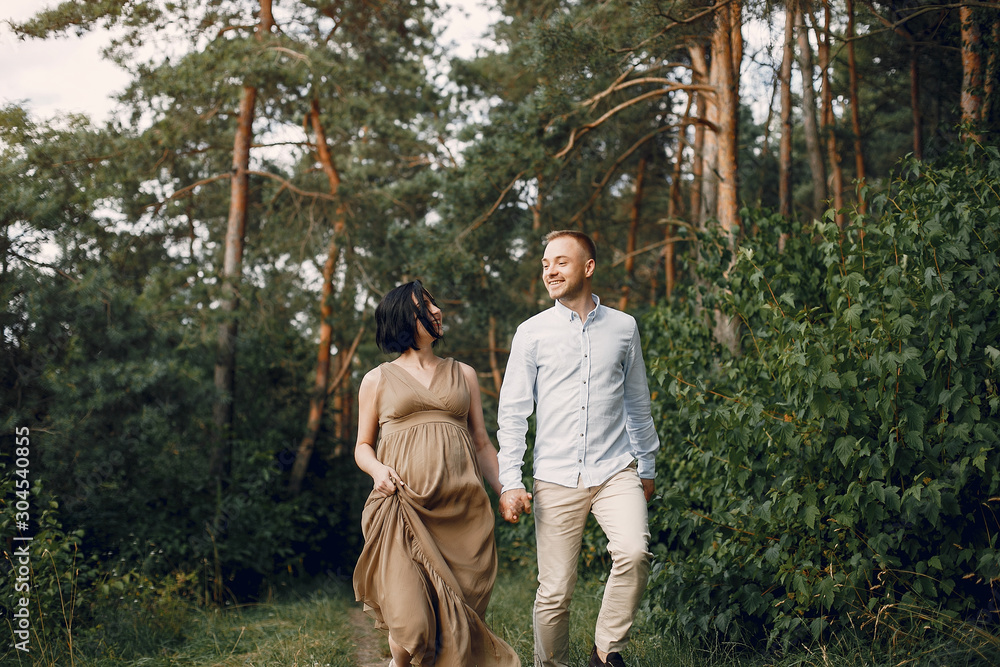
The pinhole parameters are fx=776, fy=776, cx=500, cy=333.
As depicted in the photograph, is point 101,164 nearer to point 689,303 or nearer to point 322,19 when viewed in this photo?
point 322,19

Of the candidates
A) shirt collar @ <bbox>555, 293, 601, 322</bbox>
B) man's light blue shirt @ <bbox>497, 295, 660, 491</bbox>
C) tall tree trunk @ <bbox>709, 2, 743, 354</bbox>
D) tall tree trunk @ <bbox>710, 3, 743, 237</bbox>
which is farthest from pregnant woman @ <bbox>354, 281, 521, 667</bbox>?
tall tree trunk @ <bbox>710, 3, 743, 237</bbox>

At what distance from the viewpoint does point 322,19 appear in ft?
40.9

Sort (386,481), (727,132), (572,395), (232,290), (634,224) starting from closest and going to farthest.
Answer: (386,481) < (572,395) < (727,132) < (232,290) < (634,224)

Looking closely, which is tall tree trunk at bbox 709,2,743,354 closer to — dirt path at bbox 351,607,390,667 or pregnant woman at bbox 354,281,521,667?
dirt path at bbox 351,607,390,667

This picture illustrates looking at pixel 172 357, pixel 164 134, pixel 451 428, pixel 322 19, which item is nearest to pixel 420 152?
pixel 322 19

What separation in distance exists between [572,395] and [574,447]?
24 cm

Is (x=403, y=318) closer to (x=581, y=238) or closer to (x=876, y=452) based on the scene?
(x=581, y=238)

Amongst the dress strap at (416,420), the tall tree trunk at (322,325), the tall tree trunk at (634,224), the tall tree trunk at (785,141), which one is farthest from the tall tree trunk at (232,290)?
the tall tree trunk at (634,224)

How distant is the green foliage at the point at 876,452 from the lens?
136 inches

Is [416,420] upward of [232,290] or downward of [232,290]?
downward

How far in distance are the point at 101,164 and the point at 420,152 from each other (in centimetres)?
784

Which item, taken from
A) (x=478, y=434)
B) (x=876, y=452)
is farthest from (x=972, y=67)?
(x=478, y=434)

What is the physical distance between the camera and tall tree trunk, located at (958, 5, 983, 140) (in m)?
6.45

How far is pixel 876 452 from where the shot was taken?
11.5 feet
